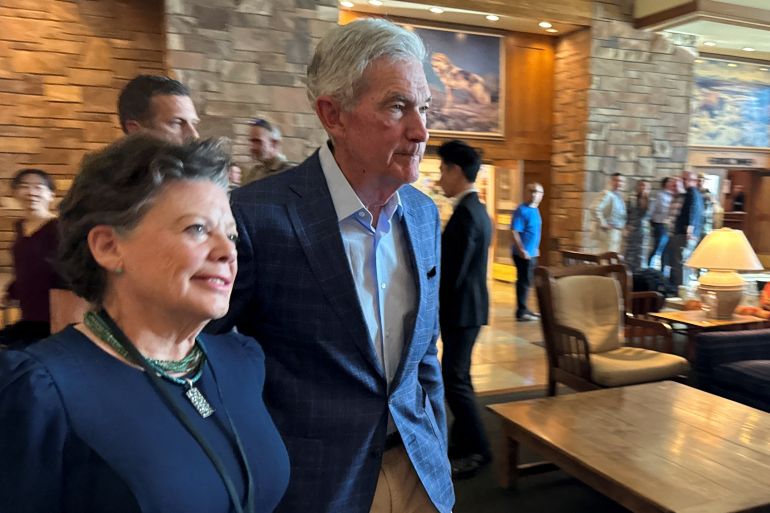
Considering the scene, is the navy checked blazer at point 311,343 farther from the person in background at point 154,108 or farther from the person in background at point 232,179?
the person in background at point 154,108

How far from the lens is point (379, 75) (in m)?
1.08

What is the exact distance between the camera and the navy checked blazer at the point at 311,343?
1.06 meters

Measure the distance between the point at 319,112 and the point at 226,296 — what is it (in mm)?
484

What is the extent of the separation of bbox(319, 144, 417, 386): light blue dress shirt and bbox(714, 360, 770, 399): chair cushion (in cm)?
312

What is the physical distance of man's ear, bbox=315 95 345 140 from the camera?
1.12 metres

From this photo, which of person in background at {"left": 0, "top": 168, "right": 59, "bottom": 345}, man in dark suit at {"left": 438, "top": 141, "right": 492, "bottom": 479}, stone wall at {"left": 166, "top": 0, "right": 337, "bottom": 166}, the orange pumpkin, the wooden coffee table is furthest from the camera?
stone wall at {"left": 166, "top": 0, "right": 337, "bottom": 166}

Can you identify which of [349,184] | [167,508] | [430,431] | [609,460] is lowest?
[609,460]

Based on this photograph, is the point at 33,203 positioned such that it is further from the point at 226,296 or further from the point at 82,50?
the point at 82,50

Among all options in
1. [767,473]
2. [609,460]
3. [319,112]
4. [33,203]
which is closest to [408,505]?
[319,112]

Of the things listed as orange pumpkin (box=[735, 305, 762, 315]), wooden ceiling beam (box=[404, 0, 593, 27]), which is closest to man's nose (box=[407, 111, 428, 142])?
orange pumpkin (box=[735, 305, 762, 315])

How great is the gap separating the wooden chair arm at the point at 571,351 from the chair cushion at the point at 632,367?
0.20 feet

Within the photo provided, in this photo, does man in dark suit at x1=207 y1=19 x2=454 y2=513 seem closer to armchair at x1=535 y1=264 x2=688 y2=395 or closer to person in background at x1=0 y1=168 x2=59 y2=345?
person in background at x1=0 y1=168 x2=59 y2=345

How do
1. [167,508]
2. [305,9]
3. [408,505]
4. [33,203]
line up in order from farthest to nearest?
[305,9]
[33,203]
[408,505]
[167,508]

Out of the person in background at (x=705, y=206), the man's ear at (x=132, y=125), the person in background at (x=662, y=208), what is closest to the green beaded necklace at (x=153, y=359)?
the man's ear at (x=132, y=125)
